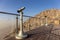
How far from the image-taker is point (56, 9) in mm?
19609

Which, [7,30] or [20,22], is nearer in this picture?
[20,22]

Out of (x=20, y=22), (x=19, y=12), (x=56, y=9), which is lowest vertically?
(x=20, y=22)

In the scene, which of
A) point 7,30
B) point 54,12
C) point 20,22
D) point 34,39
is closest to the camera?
point 34,39

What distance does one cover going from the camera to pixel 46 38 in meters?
2.73

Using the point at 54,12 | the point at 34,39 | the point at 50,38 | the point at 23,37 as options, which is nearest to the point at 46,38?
the point at 50,38

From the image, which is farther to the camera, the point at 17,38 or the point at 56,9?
the point at 56,9

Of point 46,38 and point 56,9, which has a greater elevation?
point 56,9

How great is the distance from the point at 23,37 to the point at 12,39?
26cm

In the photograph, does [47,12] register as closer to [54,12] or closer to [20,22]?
[54,12]

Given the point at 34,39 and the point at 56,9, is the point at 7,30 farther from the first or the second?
the point at 56,9

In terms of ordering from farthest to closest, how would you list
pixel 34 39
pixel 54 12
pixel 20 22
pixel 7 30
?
pixel 54 12
pixel 7 30
pixel 20 22
pixel 34 39

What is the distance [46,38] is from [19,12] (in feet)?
2.94

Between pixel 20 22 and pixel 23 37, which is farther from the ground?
pixel 20 22

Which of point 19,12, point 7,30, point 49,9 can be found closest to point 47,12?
point 49,9
